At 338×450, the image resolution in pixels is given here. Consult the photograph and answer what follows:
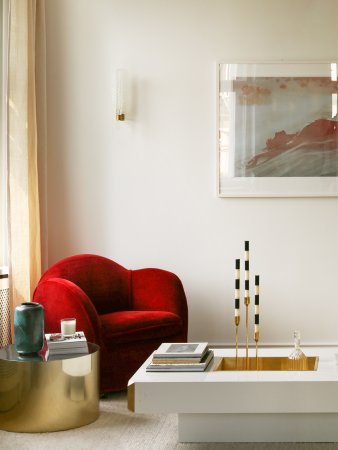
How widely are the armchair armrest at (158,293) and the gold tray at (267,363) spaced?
3.23 feet

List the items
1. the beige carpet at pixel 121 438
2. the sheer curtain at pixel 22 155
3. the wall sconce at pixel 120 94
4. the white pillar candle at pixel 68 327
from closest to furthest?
the beige carpet at pixel 121 438
the white pillar candle at pixel 68 327
the sheer curtain at pixel 22 155
the wall sconce at pixel 120 94

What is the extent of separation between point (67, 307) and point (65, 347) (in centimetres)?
56

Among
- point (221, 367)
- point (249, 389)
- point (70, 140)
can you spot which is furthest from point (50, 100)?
point (249, 389)

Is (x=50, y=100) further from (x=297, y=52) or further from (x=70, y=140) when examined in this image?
(x=297, y=52)

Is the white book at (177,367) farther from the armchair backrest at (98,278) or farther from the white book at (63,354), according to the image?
the armchair backrest at (98,278)

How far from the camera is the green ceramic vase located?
3.41 m

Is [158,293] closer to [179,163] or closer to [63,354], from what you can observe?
[179,163]

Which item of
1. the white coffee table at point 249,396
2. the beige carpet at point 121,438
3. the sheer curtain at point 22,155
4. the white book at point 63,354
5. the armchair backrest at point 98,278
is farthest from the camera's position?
the sheer curtain at point 22,155

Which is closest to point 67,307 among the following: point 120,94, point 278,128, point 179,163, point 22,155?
point 22,155

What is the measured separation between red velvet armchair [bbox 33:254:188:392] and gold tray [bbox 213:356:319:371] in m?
0.75

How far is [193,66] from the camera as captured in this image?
5211 mm

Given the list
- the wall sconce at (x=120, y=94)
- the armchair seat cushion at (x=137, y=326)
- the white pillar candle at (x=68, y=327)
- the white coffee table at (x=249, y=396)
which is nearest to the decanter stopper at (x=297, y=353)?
the white coffee table at (x=249, y=396)

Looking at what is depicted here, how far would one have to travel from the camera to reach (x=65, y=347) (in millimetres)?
3434

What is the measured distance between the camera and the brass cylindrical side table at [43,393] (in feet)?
10.8
